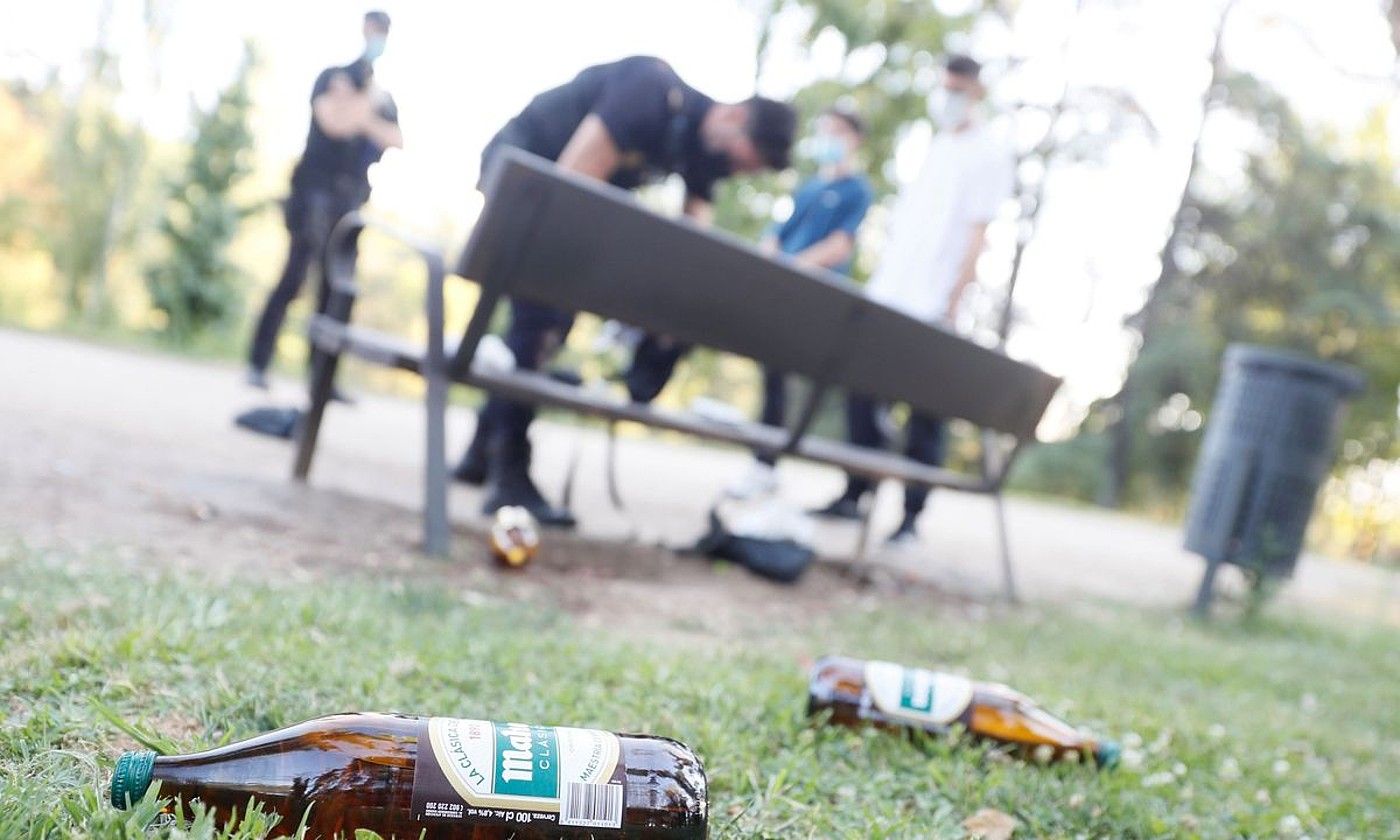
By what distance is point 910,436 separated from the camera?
5.88 metres

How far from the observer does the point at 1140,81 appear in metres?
20.3

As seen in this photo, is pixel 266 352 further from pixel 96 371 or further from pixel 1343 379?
pixel 1343 379

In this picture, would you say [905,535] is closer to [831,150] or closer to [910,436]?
[910,436]

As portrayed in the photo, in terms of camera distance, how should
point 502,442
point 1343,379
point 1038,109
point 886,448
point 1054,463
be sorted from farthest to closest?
point 1054,463 → point 1038,109 → point 886,448 → point 1343,379 → point 502,442

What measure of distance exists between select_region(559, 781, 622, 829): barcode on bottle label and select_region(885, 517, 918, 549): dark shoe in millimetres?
4948

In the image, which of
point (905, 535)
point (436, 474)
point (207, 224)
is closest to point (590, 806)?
point (436, 474)

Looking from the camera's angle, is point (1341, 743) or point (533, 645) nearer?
point (533, 645)

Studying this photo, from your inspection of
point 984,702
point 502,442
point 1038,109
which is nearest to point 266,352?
point 502,442

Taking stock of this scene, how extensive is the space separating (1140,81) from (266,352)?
18.1m

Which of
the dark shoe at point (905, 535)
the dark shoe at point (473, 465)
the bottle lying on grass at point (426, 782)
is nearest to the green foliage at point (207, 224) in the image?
the dark shoe at point (473, 465)

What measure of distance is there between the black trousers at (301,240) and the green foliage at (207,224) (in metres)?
6.33

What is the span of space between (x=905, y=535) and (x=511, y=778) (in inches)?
203

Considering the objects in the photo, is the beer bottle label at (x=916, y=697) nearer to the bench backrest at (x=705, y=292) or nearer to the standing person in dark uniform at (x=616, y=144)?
the bench backrest at (x=705, y=292)

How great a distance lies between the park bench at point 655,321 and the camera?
3.51 m
